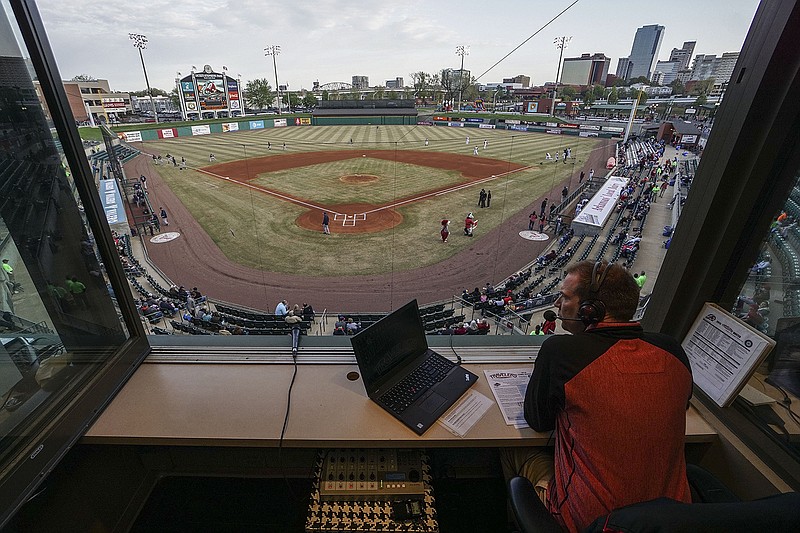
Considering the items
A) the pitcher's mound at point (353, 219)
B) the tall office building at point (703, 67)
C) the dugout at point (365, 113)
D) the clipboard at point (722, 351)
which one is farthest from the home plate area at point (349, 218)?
the dugout at point (365, 113)

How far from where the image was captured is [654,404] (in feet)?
3.40

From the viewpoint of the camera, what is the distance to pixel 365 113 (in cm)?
3438

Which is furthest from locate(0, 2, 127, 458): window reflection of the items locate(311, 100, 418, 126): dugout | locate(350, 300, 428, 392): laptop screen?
locate(311, 100, 418, 126): dugout

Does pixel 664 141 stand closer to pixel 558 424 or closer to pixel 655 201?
pixel 655 201

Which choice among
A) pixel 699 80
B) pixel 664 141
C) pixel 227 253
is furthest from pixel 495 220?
pixel 699 80

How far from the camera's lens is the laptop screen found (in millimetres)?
1406

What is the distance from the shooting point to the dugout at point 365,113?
3203 cm

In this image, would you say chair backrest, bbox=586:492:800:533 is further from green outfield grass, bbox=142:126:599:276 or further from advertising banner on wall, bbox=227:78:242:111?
advertising banner on wall, bbox=227:78:242:111

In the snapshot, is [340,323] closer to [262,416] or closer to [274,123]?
[262,416]

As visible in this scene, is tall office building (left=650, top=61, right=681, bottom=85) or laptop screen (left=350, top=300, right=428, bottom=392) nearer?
laptop screen (left=350, top=300, right=428, bottom=392)

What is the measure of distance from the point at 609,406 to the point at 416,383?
0.75 metres

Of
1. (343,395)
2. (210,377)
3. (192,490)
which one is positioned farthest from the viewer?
(192,490)

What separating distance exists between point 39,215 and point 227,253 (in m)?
7.24

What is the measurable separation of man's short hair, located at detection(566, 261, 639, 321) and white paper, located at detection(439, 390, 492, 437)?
60cm
